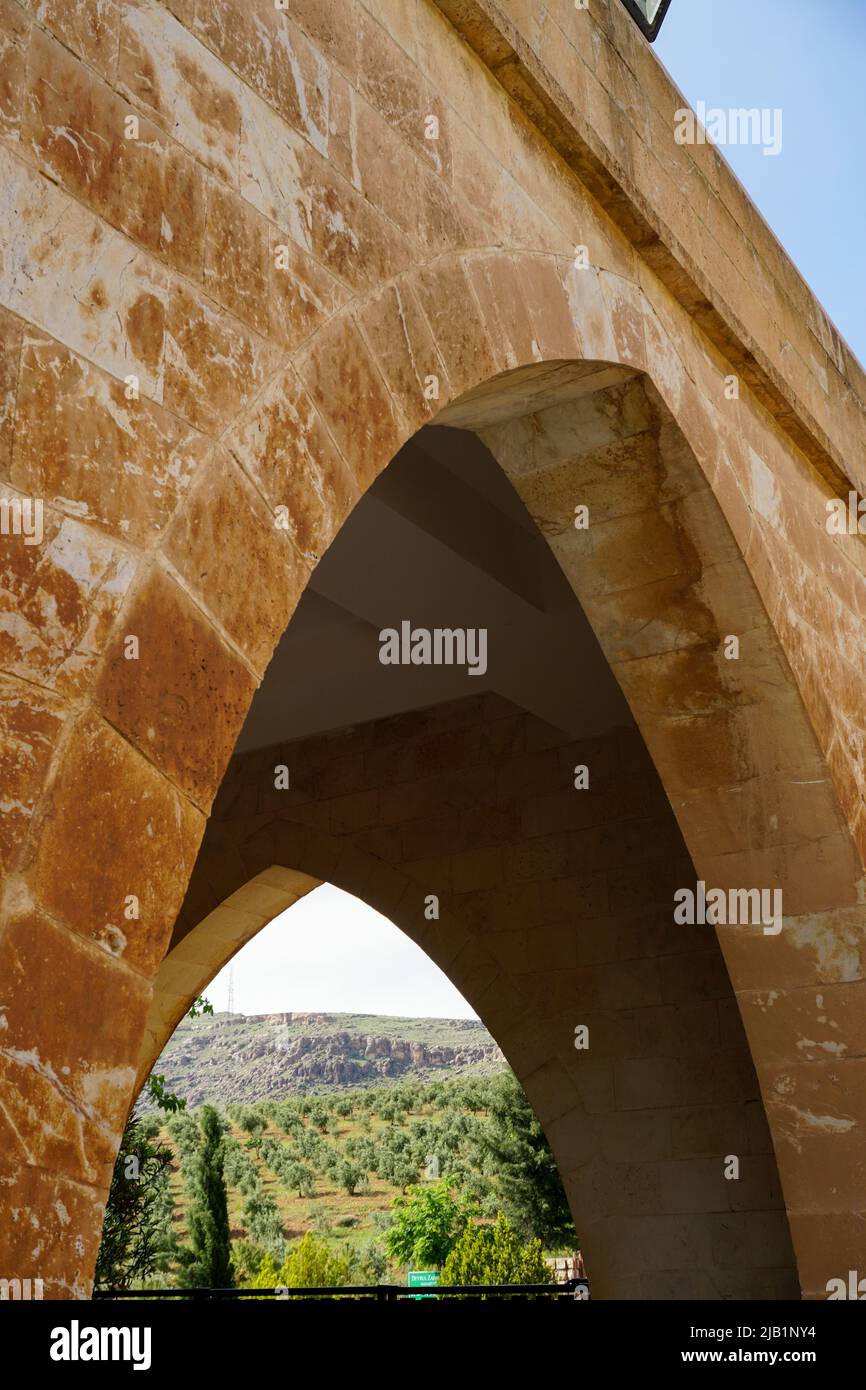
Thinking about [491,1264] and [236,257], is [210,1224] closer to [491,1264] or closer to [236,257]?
[491,1264]

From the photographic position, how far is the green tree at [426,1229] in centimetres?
2528

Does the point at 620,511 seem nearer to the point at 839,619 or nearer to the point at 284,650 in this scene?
the point at 839,619

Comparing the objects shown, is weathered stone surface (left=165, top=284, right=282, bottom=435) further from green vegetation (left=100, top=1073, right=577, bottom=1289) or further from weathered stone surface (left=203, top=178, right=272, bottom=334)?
green vegetation (left=100, top=1073, right=577, bottom=1289)

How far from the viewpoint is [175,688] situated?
169cm

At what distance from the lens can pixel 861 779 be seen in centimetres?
437

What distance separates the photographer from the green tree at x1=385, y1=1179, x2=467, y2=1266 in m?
25.3

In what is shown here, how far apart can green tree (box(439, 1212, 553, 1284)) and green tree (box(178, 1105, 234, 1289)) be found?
5076 millimetres

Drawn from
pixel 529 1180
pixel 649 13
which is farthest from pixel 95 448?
pixel 529 1180

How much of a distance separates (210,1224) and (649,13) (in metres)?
17.7

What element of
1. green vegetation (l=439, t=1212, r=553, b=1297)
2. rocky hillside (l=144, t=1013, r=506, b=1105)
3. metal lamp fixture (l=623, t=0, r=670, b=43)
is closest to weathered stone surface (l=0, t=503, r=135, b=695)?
metal lamp fixture (l=623, t=0, r=670, b=43)

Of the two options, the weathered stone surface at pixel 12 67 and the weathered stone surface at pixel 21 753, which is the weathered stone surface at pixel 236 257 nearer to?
the weathered stone surface at pixel 12 67

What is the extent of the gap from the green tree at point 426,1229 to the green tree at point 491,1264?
11.3m
